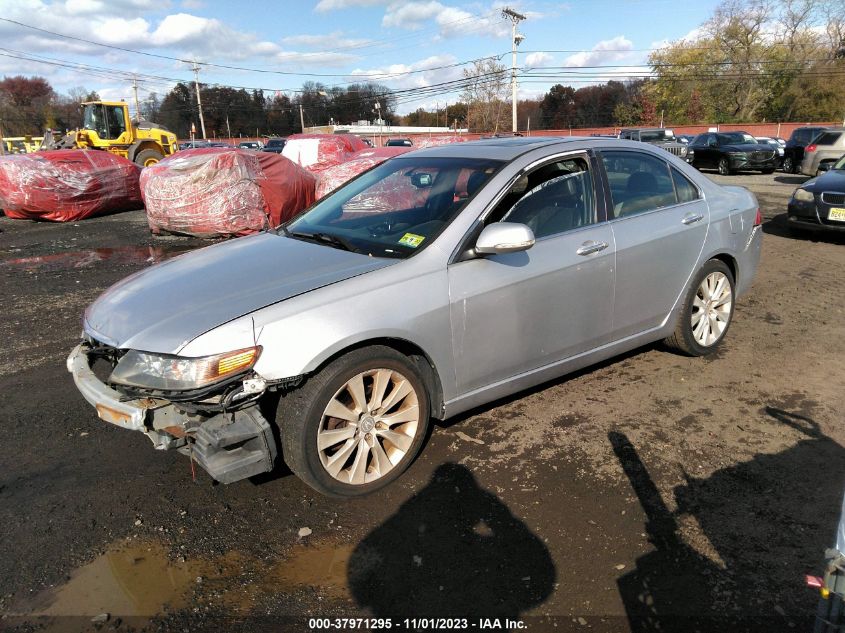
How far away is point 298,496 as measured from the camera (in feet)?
10.1

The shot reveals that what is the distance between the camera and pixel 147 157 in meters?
22.3

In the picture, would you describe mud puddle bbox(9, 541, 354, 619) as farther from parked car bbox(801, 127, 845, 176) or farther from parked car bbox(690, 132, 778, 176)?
parked car bbox(690, 132, 778, 176)

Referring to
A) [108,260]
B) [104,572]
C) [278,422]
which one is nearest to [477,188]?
[278,422]

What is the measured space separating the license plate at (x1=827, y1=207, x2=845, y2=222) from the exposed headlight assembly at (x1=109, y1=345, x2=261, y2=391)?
9.61 metres

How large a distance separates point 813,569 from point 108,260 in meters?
9.86

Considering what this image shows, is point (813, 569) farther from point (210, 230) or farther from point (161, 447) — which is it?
point (210, 230)

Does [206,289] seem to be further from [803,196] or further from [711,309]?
[803,196]

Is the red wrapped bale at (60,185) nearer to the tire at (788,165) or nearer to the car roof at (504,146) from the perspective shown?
the car roof at (504,146)

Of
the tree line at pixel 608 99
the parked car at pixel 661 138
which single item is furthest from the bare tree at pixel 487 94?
the parked car at pixel 661 138

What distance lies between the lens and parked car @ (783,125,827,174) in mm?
21922

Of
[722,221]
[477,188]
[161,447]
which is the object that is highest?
[477,188]

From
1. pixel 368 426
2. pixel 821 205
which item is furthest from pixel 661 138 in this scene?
pixel 368 426

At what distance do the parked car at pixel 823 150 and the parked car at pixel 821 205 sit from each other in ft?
36.0

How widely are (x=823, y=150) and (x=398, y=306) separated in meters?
21.1
